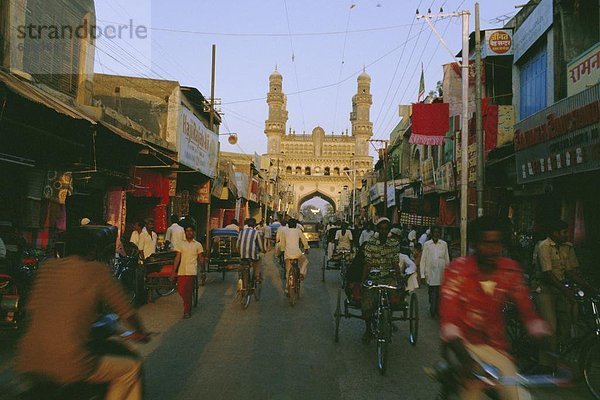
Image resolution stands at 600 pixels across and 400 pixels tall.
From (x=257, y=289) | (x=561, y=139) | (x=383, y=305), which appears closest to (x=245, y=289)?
(x=257, y=289)

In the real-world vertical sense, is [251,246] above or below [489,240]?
below

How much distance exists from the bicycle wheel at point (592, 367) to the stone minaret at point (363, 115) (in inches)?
3656

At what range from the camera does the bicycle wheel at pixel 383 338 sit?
5536 millimetres

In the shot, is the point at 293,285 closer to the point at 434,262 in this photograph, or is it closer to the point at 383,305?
the point at 434,262

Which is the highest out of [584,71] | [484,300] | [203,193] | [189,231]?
[584,71]

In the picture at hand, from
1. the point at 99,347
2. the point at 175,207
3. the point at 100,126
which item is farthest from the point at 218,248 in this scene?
the point at 99,347

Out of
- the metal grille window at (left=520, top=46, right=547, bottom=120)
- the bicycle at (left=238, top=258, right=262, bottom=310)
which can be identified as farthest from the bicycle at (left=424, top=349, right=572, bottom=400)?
the metal grille window at (left=520, top=46, right=547, bottom=120)

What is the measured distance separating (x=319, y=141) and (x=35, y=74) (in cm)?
9222

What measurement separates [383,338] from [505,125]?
12410 mm

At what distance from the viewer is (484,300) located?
3.04 metres

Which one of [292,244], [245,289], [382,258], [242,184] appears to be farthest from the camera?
[242,184]

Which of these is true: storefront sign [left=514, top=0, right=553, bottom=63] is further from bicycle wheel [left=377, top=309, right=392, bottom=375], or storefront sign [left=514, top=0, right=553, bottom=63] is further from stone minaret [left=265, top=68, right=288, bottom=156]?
stone minaret [left=265, top=68, right=288, bottom=156]

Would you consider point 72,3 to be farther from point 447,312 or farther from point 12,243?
point 447,312

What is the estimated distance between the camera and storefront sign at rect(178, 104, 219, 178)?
19.4m
